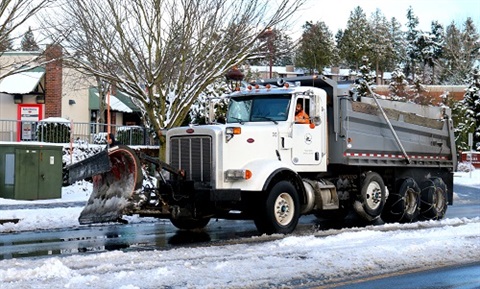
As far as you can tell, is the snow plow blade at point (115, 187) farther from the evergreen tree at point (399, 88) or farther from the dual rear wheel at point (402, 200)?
the evergreen tree at point (399, 88)

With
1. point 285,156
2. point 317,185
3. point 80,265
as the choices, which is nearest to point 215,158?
point 285,156

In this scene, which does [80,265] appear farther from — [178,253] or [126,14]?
[126,14]

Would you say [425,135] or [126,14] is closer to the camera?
[425,135]

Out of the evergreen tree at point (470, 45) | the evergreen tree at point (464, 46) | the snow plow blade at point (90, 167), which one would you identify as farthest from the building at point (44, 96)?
the evergreen tree at point (470, 45)

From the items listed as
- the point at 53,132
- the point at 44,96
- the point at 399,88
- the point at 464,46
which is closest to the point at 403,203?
the point at 53,132

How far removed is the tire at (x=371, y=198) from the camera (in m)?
16.4

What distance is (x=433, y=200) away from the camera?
1848cm

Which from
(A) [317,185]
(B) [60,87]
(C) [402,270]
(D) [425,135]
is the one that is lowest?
(C) [402,270]

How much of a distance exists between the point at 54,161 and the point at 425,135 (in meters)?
9.95

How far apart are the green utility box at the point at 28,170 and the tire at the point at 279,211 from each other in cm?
874

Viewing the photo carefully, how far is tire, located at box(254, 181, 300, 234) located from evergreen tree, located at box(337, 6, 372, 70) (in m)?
66.4

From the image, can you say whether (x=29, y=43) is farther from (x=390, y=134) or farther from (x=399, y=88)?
(x=399, y=88)

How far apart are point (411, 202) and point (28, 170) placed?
33.0ft

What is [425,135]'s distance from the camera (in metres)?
18.7
